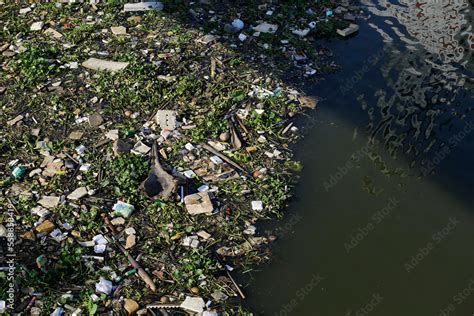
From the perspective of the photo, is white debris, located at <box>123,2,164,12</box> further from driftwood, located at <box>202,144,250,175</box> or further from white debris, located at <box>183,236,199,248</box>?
white debris, located at <box>183,236,199,248</box>

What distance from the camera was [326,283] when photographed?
4520 millimetres

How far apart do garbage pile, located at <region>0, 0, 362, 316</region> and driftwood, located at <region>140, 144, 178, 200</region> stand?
0.05 feet

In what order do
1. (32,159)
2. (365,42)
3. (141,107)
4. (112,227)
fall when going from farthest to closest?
(365,42), (141,107), (32,159), (112,227)

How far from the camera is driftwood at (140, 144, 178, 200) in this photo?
5066mm

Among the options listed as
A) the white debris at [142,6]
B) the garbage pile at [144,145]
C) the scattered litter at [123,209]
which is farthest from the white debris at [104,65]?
the scattered litter at [123,209]

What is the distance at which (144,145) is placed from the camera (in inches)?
222

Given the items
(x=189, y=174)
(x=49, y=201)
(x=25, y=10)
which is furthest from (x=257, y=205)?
(x=25, y=10)

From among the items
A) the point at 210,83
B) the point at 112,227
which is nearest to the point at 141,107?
the point at 210,83

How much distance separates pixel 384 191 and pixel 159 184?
8.05ft

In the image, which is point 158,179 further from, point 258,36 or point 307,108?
point 258,36

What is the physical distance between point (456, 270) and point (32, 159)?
15.3ft

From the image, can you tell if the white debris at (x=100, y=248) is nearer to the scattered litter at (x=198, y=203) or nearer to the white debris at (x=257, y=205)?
the scattered litter at (x=198, y=203)

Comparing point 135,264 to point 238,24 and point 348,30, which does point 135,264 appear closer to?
point 238,24

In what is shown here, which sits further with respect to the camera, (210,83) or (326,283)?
(210,83)
